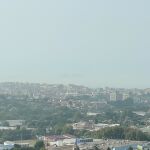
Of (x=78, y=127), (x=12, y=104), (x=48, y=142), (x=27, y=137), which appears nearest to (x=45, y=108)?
(x=12, y=104)

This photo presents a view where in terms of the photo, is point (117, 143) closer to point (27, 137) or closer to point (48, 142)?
point (48, 142)

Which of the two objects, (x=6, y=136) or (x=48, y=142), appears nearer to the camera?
(x=48, y=142)

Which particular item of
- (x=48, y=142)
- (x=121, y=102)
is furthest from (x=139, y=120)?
(x=121, y=102)

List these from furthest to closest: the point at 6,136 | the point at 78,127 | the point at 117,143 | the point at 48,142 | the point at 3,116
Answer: the point at 3,116
the point at 78,127
the point at 6,136
the point at 48,142
the point at 117,143

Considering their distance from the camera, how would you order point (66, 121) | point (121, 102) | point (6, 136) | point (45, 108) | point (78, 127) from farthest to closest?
point (121, 102)
point (45, 108)
point (66, 121)
point (78, 127)
point (6, 136)

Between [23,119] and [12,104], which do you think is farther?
[12,104]

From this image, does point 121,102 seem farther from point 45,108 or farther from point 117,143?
point 117,143

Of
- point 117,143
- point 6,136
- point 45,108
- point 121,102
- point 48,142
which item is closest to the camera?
point 117,143

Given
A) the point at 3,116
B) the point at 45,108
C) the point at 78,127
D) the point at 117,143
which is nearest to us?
the point at 117,143

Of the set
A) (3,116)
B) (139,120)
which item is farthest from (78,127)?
(3,116)
